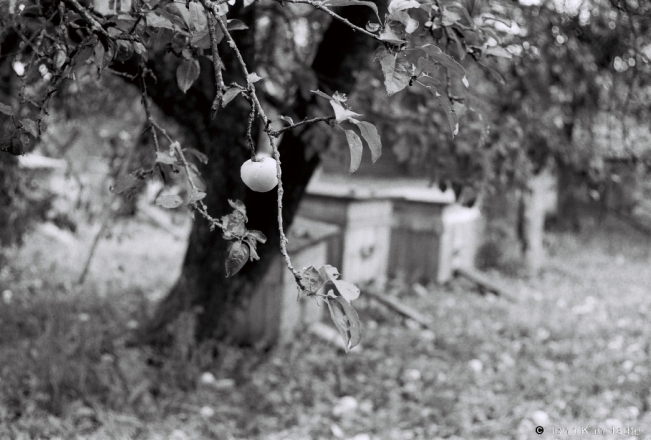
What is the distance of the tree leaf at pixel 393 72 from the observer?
3.60 ft

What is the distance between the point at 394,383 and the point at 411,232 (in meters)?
2.93

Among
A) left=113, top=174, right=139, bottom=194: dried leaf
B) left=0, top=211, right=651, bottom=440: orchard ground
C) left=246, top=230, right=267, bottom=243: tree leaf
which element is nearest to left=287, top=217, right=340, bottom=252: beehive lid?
left=0, top=211, right=651, bottom=440: orchard ground

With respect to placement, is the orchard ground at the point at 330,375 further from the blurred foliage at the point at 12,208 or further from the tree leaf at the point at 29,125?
the tree leaf at the point at 29,125

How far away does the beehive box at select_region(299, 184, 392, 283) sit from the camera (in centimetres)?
506

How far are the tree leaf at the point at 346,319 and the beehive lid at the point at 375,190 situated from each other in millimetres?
1849

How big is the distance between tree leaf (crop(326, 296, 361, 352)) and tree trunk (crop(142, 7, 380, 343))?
1.85 m

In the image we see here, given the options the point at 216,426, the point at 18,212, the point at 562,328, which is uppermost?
the point at 18,212

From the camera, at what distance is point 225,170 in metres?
3.38

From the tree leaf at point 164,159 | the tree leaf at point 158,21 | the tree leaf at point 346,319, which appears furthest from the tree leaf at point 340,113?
the tree leaf at point 164,159

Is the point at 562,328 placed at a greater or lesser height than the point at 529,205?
lesser

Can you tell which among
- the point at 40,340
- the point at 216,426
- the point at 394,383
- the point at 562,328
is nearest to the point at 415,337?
the point at 394,383

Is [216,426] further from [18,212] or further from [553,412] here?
[18,212]

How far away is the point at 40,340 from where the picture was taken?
135 inches

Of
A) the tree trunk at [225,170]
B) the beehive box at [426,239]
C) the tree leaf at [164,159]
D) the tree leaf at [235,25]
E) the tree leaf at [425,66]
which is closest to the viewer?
the tree leaf at [425,66]
